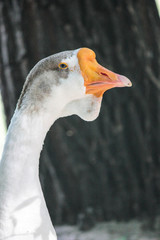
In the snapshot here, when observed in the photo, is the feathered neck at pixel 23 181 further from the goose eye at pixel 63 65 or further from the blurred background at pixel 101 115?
the blurred background at pixel 101 115

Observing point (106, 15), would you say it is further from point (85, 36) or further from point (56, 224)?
point (56, 224)

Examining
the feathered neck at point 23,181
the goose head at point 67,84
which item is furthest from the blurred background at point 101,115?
the feathered neck at point 23,181

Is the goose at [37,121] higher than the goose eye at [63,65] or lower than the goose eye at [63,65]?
lower

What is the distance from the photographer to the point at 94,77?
1.91 metres

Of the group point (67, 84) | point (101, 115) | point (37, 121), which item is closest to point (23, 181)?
point (37, 121)

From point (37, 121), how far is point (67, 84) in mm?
204

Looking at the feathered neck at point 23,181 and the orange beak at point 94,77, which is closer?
the feathered neck at point 23,181

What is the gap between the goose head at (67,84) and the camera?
6.10ft

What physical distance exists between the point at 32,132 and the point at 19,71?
1688mm

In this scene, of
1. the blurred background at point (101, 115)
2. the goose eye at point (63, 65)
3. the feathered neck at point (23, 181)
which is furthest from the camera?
the blurred background at point (101, 115)

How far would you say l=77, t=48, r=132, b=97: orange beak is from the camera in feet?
6.22

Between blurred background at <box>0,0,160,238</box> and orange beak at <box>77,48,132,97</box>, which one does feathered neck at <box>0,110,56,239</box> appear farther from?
blurred background at <box>0,0,160,238</box>

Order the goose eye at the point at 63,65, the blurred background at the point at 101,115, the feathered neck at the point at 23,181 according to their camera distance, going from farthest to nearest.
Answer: the blurred background at the point at 101,115 < the goose eye at the point at 63,65 < the feathered neck at the point at 23,181

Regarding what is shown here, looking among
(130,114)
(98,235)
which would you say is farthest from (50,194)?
(130,114)
